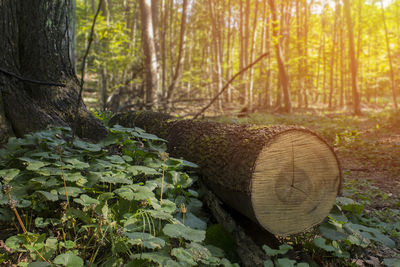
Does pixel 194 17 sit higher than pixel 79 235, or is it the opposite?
pixel 194 17

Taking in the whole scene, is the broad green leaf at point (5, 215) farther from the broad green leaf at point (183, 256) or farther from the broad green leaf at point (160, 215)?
the broad green leaf at point (183, 256)

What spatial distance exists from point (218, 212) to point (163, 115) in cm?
197

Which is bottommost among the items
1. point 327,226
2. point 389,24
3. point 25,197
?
point 327,226

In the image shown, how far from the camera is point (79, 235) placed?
6.24 feet

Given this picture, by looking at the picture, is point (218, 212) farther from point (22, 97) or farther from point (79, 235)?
point (22, 97)

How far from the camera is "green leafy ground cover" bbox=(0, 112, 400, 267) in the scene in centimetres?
161

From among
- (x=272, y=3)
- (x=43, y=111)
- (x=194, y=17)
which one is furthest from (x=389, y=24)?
(x=43, y=111)

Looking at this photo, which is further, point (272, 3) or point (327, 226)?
point (272, 3)

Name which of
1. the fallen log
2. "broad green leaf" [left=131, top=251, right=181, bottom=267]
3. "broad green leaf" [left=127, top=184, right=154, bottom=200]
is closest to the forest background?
the fallen log

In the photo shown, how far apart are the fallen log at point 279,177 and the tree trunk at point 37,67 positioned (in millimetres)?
1635

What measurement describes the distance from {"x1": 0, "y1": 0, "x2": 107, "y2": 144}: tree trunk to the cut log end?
1.90 m

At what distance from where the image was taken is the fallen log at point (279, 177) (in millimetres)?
2080

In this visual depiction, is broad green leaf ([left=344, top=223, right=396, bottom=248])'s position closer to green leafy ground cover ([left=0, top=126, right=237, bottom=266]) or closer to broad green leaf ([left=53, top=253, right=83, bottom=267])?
green leafy ground cover ([left=0, top=126, right=237, bottom=266])

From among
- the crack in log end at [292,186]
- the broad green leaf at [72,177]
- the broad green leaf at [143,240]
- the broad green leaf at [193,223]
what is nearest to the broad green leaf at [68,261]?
the broad green leaf at [143,240]
